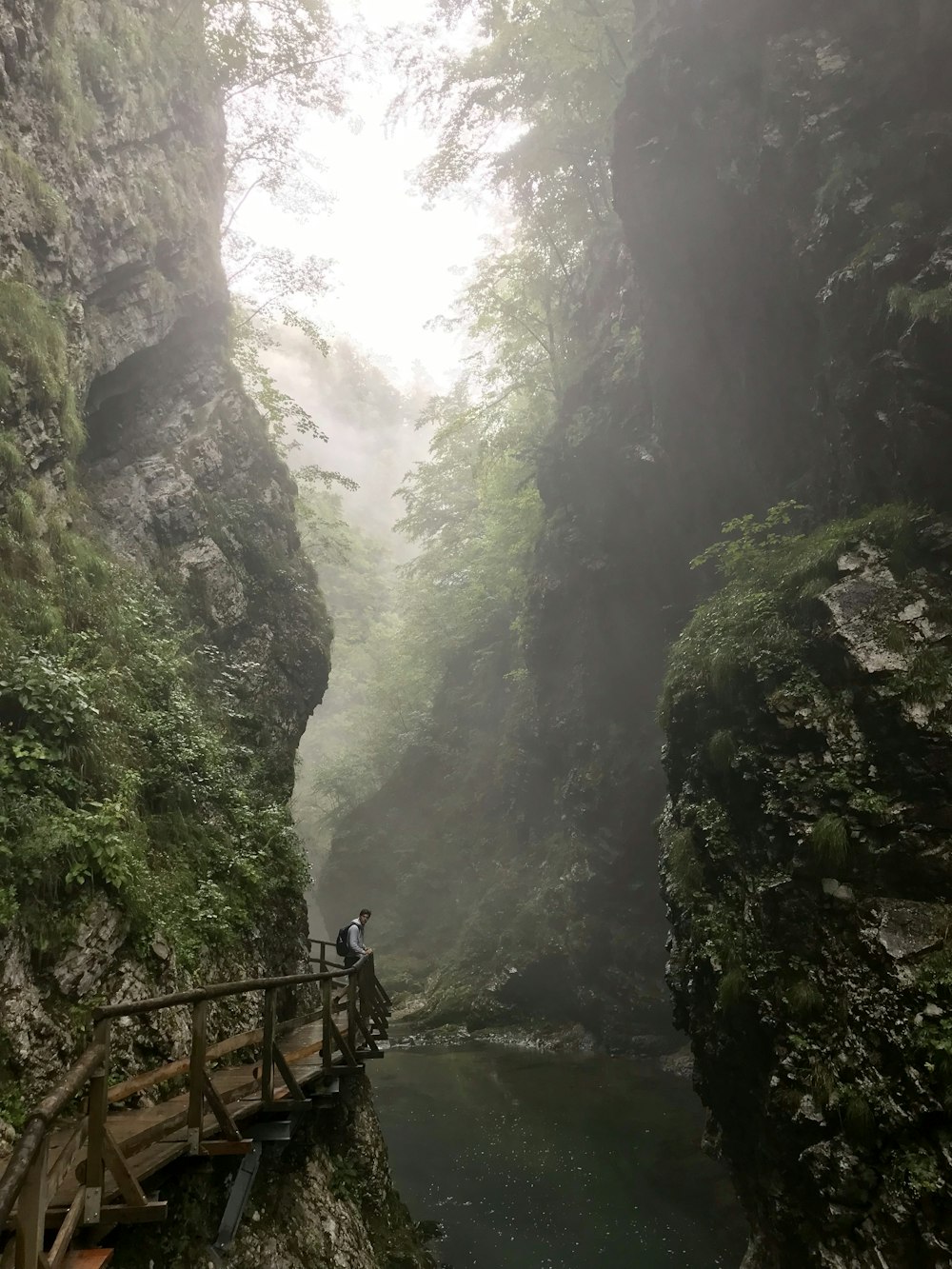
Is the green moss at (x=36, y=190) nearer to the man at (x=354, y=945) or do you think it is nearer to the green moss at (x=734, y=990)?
the man at (x=354, y=945)

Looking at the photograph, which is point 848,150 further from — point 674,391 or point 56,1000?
point 56,1000

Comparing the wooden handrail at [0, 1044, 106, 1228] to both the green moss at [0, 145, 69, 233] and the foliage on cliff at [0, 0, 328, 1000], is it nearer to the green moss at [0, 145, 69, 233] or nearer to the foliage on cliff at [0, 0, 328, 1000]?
the foliage on cliff at [0, 0, 328, 1000]

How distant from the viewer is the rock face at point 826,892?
709 centimetres

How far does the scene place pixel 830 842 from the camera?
28.8ft

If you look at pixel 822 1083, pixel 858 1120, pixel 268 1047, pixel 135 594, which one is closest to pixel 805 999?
pixel 822 1083

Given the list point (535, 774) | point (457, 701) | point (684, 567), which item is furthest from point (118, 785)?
point (457, 701)

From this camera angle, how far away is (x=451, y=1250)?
967 cm

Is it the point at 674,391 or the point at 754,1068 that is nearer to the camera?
the point at 754,1068

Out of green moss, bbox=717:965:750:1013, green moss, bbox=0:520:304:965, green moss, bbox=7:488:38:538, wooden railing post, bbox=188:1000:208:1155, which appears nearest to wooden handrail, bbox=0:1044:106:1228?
wooden railing post, bbox=188:1000:208:1155

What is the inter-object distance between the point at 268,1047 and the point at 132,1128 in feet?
4.37

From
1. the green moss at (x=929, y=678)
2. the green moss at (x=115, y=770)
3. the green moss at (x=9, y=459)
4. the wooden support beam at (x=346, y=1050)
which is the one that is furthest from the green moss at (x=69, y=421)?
the green moss at (x=929, y=678)

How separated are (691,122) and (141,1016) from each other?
739 inches

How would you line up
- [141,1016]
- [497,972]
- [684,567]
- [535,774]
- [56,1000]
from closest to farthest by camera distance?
1. [56,1000]
2. [141,1016]
3. [684,567]
4. [497,972]
5. [535,774]

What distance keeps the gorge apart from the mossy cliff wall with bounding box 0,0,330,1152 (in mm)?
75
